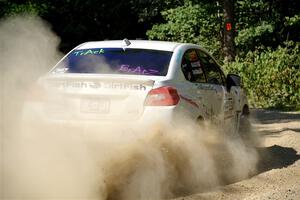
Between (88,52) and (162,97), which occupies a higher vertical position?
(88,52)

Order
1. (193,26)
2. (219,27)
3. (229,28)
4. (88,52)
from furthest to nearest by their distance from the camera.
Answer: (219,27)
(193,26)
(229,28)
(88,52)

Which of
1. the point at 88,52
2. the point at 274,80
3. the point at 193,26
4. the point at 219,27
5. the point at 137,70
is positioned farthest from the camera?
the point at 219,27

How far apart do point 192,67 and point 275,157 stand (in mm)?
2211

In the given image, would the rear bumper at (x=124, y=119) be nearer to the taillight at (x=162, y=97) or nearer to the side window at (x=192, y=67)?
the taillight at (x=162, y=97)

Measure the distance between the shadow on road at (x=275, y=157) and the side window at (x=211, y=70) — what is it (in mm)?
1221

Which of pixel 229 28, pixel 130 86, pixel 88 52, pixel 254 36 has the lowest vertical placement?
pixel 254 36

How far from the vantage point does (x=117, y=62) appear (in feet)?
21.8

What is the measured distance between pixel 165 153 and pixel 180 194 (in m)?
0.45

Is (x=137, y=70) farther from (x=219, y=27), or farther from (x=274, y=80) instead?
(x=219, y=27)

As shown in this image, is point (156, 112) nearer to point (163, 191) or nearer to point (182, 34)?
point (163, 191)

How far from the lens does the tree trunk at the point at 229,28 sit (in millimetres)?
22266

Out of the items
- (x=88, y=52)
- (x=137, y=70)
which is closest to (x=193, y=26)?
(x=88, y=52)

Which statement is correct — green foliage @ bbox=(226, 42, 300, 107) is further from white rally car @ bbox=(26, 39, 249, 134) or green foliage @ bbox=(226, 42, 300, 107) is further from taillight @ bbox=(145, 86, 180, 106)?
taillight @ bbox=(145, 86, 180, 106)

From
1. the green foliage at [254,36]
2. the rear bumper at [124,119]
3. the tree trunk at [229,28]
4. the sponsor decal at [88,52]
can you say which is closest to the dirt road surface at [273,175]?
the rear bumper at [124,119]
